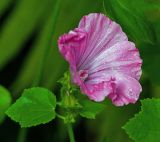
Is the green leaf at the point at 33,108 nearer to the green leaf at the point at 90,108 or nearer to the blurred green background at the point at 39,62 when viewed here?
the green leaf at the point at 90,108

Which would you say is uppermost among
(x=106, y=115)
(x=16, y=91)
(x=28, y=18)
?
(x=28, y=18)

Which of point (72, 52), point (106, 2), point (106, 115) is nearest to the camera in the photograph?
point (72, 52)

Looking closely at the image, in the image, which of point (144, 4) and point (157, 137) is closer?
point (157, 137)

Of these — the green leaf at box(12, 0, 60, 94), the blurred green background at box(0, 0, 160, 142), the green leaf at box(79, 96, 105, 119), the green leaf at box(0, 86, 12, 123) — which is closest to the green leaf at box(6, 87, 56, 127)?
the green leaf at box(79, 96, 105, 119)

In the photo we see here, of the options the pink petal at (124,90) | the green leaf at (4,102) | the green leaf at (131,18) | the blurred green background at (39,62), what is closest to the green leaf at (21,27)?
the blurred green background at (39,62)

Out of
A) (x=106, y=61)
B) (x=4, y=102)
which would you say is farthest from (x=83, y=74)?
(x=4, y=102)

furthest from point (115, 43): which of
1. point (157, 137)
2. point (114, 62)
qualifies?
point (157, 137)

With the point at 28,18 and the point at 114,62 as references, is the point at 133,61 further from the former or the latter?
the point at 28,18
